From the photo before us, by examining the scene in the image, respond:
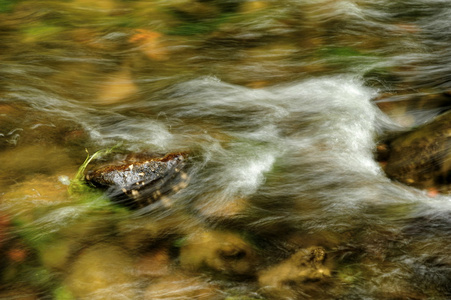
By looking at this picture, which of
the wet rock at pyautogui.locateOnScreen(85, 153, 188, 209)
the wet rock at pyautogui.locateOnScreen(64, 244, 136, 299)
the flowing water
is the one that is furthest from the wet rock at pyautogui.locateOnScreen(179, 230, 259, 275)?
the wet rock at pyautogui.locateOnScreen(85, 153, 188, 209)

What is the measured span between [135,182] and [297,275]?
1533 mm

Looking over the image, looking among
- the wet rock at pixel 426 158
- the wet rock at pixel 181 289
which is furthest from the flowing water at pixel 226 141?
the wet rock at pixel 426 158

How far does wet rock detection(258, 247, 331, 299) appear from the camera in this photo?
10.3 feet

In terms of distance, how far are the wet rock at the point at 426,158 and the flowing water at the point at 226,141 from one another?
0.41 ft

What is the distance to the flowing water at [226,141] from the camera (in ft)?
10.9

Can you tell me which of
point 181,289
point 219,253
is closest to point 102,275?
point 181,289

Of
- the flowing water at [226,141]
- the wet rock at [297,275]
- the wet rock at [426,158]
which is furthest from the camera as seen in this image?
the wet rock at [426,158]

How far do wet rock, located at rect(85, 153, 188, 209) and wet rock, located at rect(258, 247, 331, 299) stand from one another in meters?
1.13

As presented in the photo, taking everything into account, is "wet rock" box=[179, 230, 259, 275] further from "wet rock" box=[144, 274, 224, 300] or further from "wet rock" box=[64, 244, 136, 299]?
"wet rock" box=[64, 244, 136, 299]

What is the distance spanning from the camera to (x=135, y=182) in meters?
4.00

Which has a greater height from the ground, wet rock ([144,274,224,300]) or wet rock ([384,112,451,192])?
wet rock ([384,112,451,192])

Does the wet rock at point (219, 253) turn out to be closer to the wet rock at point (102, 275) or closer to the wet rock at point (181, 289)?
the wet rock at point (181, 289)

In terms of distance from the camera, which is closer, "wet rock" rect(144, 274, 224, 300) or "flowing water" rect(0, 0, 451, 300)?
"wet rock" rect(144, 274, 224, 300)

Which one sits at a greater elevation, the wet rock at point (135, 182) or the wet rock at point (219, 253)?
the wet rock at point (135, 182)
